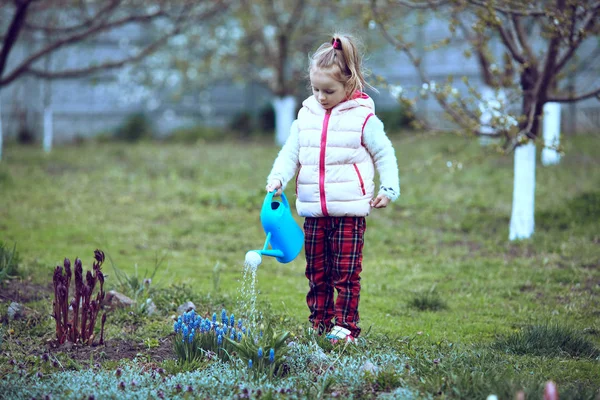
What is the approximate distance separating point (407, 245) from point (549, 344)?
9.95 feet

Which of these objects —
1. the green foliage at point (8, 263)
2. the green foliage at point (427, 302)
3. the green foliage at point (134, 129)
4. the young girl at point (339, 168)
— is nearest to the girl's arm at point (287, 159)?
the young girl at point (339, 168)

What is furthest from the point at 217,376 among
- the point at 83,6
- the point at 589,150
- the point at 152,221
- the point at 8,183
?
the point at 589,150

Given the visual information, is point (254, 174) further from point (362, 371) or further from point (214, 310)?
point (362, 371)

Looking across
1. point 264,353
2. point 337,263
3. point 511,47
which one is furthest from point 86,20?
point 264,353

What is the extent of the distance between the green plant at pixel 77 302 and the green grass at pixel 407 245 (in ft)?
3.56

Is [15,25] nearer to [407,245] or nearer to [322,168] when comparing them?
[407,245]

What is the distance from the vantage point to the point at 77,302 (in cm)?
373

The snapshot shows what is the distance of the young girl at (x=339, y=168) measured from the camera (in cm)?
371

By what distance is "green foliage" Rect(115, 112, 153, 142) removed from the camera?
1712 cm

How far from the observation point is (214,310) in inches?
179

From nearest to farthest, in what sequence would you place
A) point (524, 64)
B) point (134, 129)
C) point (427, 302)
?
point (427, 302) < point (524, 64) < point (134, 129)

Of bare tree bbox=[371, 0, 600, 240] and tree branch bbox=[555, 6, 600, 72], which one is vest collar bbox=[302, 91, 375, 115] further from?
tree branch bbox=[555, 6, 600, 72]

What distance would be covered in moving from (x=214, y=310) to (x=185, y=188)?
16.5 feet

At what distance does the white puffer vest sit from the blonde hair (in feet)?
0.42
